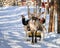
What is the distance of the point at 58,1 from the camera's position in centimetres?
609

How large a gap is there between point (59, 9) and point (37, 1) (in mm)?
1132

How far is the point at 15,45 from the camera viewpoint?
507 cm

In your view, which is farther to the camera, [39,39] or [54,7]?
[54,7]

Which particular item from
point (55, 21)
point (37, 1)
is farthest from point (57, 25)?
point (37, 1)

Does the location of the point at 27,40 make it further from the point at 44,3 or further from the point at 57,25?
the point at 44,3

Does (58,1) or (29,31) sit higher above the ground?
(58,1)

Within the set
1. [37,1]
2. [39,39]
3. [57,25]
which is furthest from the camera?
[37,1]

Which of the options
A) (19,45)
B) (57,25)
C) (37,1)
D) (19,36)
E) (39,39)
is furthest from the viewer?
(37,1)

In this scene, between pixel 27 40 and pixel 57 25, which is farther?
pixel 57 25

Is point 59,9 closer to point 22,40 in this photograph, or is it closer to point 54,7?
point 54,7

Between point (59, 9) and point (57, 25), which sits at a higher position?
point (59, 9)

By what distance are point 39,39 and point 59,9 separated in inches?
49.6

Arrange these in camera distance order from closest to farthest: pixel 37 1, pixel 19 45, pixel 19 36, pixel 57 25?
pixel 19 45
pixel 19 36
pixel 57 25
pixel 37 1

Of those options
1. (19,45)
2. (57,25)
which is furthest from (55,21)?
(19,45)
